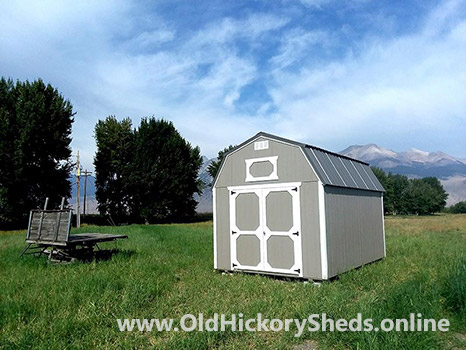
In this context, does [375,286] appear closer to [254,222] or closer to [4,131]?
[254,222]

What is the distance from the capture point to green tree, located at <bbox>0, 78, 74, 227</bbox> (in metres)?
24.2

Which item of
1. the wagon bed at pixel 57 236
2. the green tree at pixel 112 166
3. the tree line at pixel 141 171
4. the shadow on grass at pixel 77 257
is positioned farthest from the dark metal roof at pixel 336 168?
the green tree at pixel 112 166

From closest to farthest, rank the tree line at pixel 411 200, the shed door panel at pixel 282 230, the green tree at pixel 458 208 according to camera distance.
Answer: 1. the shed door panel at pixel 282 230
2. the tree line at pixel 411 200
3. the green tree at pixel 458 208

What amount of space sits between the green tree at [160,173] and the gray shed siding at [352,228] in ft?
83.1

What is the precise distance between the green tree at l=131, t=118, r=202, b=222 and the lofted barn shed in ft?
80.5

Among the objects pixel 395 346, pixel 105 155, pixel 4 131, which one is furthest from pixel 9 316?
pixel 105 155

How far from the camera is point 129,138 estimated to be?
119ft

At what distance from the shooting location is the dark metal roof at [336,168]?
28.1ft

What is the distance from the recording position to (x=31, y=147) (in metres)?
25.8

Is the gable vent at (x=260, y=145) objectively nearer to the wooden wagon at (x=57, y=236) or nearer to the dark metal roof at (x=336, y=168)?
the dark metal roof at (x=336, y=168)

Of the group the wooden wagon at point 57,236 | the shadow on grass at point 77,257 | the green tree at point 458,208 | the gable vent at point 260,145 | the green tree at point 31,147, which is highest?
the green tree at point 31,147

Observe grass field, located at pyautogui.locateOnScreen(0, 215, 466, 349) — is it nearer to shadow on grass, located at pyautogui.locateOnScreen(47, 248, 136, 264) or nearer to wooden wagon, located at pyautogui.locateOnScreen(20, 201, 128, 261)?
shadow on grass, located at pyautogui.locateOnScreen(47, 248, 136, 264)

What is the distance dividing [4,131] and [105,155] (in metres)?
12.1

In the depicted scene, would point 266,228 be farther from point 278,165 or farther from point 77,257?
point 77,257
